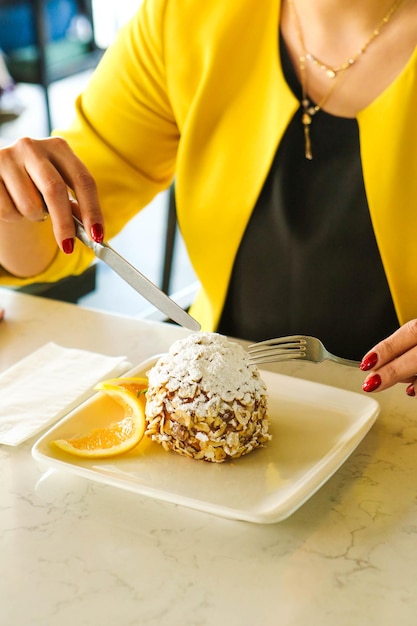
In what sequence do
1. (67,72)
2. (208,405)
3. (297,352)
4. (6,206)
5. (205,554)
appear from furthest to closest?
(67,72)
(6,206)
(297,352)
(208,405)
(205,554)

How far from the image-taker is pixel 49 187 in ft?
3.54

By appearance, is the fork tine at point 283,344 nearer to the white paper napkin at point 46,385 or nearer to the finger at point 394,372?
the finger at point 394,372

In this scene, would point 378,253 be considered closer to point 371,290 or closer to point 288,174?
point 371,290

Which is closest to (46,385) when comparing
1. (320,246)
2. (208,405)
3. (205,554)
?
(208,405)

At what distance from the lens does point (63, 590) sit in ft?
2.43

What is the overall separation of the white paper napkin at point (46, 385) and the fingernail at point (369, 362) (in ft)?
1.17

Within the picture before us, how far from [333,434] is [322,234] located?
476 millimetres

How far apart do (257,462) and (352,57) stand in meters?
0.79

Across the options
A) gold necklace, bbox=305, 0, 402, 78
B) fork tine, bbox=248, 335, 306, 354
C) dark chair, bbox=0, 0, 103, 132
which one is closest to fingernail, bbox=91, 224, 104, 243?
fork tine, bbox=248, 335, 306, 354

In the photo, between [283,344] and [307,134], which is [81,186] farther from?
[307,134]

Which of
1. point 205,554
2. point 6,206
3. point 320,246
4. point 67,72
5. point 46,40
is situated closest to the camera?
point 205,554

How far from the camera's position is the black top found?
1.36 meters

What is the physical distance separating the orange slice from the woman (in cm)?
35

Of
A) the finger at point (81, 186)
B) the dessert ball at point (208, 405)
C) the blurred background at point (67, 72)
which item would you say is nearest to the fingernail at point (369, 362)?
the dessert ball at point (208, 405)
